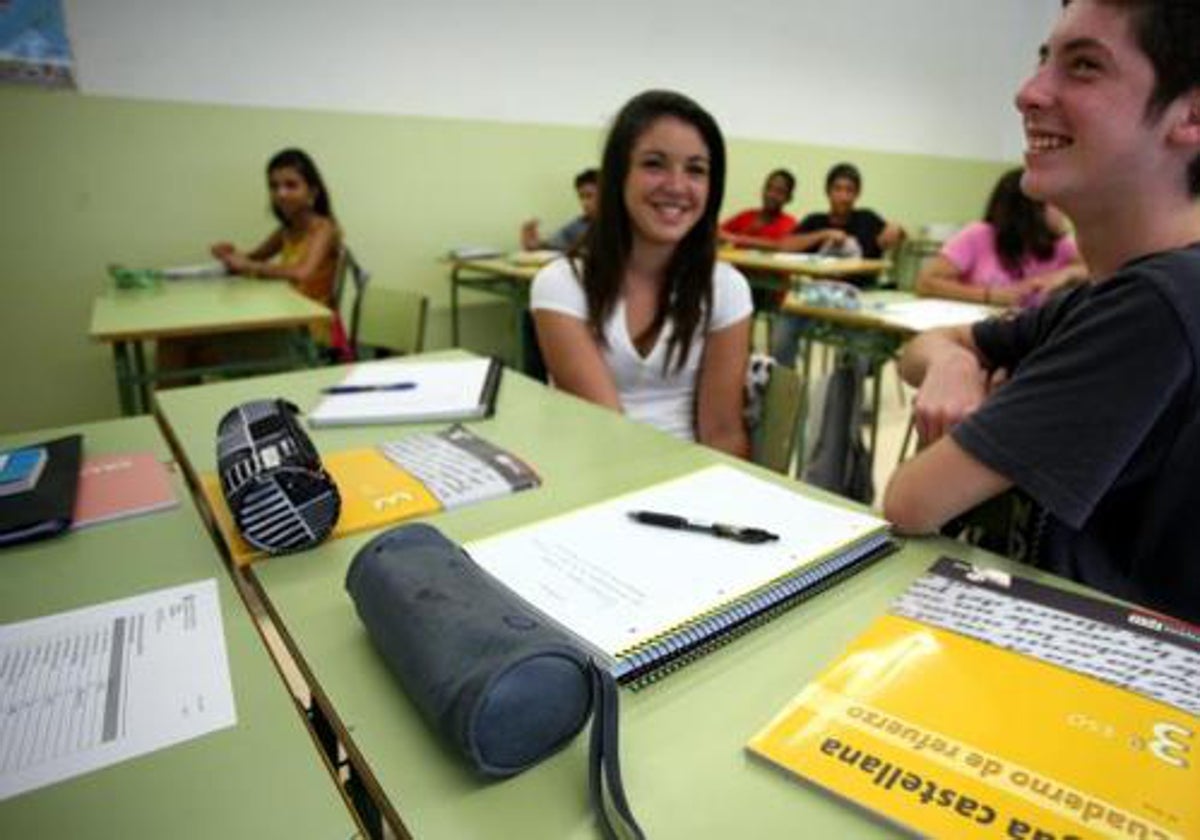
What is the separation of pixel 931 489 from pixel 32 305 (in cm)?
407

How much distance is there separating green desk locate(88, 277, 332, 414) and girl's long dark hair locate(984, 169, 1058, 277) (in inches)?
107

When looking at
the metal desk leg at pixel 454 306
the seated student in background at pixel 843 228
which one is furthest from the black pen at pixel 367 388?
the seated student in background at pixel 843 228

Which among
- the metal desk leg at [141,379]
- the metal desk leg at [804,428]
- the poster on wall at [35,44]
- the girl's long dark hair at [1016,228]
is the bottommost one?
the metal desk leg at [141,379]

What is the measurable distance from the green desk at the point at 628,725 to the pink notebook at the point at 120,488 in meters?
0.27

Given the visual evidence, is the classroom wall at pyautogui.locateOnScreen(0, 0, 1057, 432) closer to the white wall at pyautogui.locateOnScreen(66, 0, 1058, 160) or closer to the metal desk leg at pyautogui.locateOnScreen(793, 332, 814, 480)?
the white wall at pyautogui.locateOnScreen(66, 0, 1058, 160)

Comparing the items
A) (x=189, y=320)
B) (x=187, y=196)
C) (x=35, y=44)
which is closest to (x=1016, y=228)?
(x=189, y=320)

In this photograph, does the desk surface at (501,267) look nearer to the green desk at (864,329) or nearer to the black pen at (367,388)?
the green desk at (864,329)

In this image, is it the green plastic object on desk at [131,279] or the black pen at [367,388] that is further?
the green plastic object on desk at [131,279]

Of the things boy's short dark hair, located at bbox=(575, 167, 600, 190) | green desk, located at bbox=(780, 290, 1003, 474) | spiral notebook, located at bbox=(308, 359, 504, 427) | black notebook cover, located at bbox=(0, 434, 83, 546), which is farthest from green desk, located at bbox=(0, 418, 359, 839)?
boy's short dark hair, located at bbox=(575, 167, 600, 190)

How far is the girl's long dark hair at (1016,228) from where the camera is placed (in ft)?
9.48

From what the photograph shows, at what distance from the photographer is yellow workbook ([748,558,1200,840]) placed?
1.48 ft

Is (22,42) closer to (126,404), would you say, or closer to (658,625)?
(126,404)

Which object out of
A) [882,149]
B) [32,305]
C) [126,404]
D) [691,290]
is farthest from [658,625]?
[882,149]

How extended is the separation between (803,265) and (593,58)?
76.7 inches
